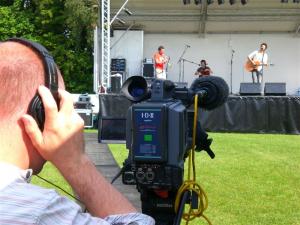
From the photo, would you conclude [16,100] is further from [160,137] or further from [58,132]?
[160,137]

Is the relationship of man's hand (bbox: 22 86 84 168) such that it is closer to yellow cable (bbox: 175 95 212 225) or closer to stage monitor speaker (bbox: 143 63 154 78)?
yellow cable (bbox: 175 95 212 225)

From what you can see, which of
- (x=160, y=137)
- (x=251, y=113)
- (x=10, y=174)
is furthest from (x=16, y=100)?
(x=251, y=113)

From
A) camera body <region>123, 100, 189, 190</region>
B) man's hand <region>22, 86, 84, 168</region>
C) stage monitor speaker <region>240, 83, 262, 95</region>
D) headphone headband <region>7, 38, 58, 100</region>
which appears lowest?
stage monitor speaker <region>240, 83, 262, 95</region>

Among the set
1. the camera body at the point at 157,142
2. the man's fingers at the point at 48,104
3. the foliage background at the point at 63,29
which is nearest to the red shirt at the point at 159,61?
the foliage background at the point at 63,29

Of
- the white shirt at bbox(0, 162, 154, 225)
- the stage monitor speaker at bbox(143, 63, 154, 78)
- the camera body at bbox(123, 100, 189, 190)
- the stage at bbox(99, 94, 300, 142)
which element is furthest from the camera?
the stage monitor speaker at bbox(143, 63, 154, 78)

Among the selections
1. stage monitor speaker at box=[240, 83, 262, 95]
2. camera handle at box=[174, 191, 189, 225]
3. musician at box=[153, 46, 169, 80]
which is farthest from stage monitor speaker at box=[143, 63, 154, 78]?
camera handle at box=[174, 191, 189, 225]

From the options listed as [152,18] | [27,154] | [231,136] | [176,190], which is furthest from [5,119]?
[152,18]

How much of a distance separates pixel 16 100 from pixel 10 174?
0.51 feet

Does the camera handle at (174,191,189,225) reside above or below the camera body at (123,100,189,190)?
below

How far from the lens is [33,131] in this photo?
3.79ft

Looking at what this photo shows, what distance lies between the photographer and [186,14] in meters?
21.5

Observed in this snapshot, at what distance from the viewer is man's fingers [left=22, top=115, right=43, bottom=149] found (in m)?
1.14

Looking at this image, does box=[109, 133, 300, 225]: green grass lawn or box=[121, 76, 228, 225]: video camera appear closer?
box=[121, 76, 228, 225]: video camera

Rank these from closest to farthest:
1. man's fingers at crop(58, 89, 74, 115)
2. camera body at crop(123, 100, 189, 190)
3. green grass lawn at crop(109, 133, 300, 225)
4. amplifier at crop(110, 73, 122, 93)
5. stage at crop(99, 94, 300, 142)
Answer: man's fingers at crop(58, 89, 74, 115), camera body at crop(123, 100, 189, 190), green grass lawn at crop(109, 133, 300, 225), stage at crop(99, 94, 300, 142), amplifier at crop(110, 73, 122, 93)
